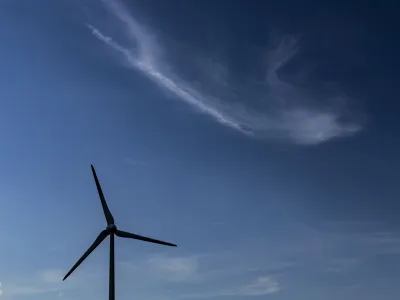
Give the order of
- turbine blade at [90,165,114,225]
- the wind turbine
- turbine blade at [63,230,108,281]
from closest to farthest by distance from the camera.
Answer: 1. the wind turbine
2. turbine blade at [63,230,108,281]
3. turbine blade at [90,165,114,225]

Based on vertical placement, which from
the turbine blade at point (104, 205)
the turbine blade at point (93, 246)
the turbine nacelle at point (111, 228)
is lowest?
the turbine blade at point (93, 246)

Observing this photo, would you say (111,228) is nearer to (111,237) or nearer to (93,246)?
(111,237)

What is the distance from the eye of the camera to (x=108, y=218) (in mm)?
115562

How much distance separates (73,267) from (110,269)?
1533 cm

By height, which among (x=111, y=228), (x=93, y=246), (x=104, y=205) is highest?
(x=104, y=205)

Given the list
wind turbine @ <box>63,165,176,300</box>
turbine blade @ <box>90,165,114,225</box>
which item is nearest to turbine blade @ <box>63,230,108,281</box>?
wind turbine @ <box>63,165,176,300</box>

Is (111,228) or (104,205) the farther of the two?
(104,205)

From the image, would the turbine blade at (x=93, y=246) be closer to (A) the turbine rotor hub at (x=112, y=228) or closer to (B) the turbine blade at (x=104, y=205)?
(A) the turbine rotor hub at (x=112, y=228)

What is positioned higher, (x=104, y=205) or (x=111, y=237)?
(x=104, y=205)

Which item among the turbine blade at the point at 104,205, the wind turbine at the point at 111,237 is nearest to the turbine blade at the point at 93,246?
the wind turbine at the point at 111,237

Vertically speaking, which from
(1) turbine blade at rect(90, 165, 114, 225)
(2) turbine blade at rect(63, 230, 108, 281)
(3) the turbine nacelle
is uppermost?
(1) turbine blade at rect(90, 165, 114, 225)

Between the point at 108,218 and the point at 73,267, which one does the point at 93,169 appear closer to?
the point at 108,218

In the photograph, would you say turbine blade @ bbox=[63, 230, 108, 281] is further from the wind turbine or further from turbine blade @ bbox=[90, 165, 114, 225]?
turbine blade @ bbox=[90, 165, 114, 225]

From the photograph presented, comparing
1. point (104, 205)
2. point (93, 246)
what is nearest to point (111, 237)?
point (93, 246)
